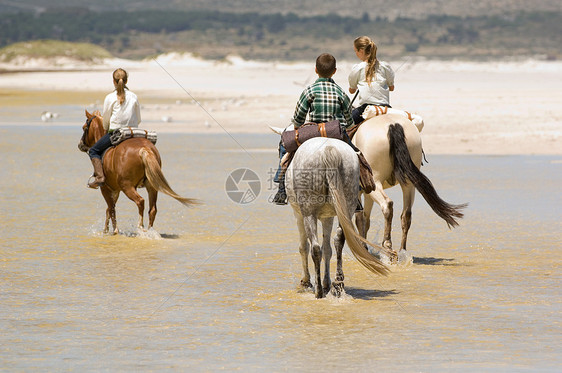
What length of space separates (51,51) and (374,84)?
405 feet

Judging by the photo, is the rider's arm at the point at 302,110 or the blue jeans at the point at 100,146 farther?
the blue jeans at the point at 100,146

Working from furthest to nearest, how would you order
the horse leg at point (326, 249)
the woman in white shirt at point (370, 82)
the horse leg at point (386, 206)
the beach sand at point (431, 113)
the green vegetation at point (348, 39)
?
the green vegetation at point (348, 39), the beach sand at point (431, 113), the woman in white shirt at point (370, 82), the horse leg at point (386, 206), the horse leg at point (326, 249)

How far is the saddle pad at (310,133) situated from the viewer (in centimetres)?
897

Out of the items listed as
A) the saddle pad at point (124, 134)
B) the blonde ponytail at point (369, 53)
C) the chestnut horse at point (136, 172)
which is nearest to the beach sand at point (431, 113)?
the saddle pad at point (124, 134)

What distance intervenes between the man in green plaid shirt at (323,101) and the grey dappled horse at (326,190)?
475 mm

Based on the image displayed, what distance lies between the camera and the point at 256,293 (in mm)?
9305

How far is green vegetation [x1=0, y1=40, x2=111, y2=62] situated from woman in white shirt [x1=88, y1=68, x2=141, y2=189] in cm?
11788

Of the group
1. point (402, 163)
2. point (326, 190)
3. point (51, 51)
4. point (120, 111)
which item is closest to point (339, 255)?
point (326, 190)

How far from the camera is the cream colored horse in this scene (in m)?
10.8

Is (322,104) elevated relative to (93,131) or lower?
elevated

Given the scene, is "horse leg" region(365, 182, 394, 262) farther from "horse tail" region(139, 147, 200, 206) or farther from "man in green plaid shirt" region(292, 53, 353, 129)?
"horse tail" region(139, 147, 200, 206)

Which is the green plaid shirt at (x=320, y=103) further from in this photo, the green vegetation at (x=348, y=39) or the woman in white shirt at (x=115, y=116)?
the green vegetation at (x=348, y=39)

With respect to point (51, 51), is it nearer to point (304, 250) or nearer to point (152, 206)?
point (152, 206)

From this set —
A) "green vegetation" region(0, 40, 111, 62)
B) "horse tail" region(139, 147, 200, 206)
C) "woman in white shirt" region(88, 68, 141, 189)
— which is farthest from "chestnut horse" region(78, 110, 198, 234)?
"green vegetation" region(0, 40, 111, 62)
